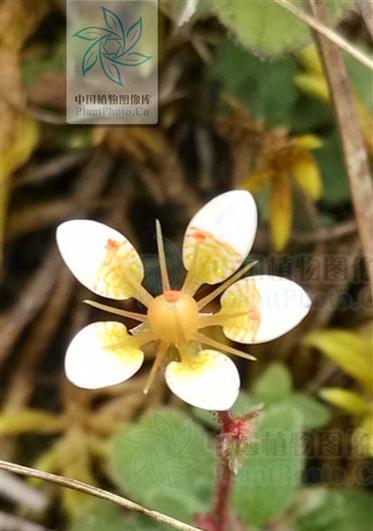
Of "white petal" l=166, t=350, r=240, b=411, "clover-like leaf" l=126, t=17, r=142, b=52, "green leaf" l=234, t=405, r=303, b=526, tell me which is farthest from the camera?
"clover-like leaf" l=126, t=17, r=142, b=52

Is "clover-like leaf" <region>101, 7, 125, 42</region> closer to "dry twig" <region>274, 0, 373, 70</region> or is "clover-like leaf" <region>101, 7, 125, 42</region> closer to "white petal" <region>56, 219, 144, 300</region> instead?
"dry twig" <region>274, 0, 373, 70</region>

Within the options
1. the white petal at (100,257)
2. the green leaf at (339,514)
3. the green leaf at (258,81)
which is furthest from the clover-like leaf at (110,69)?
the green leaf at (339,514)

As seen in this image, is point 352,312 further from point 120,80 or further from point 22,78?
point 22,78

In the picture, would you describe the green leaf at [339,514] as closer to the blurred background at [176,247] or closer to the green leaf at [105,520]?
the blurred background at [176,247]

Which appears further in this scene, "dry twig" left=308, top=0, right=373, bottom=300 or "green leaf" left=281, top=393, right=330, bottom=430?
"green leaf" left=281, top=393, right=330, bottom=430

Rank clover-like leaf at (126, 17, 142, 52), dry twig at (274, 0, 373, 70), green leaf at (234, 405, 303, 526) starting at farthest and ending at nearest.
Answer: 1. clover-like leaf at (126, 17, 142, 52)
2. green leaf at (234, 405, 303, 526)
3. dry twig at (274, 0, 373, 70)

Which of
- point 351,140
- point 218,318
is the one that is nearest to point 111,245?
point 218,318

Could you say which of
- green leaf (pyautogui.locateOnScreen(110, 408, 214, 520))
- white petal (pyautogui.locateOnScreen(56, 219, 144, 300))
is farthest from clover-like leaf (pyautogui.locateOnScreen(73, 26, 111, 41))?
green leaf (pyautogui.locateOnScreen(110, 408, 214, 520))

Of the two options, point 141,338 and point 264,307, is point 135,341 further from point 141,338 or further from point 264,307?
Answer: point 264,307
